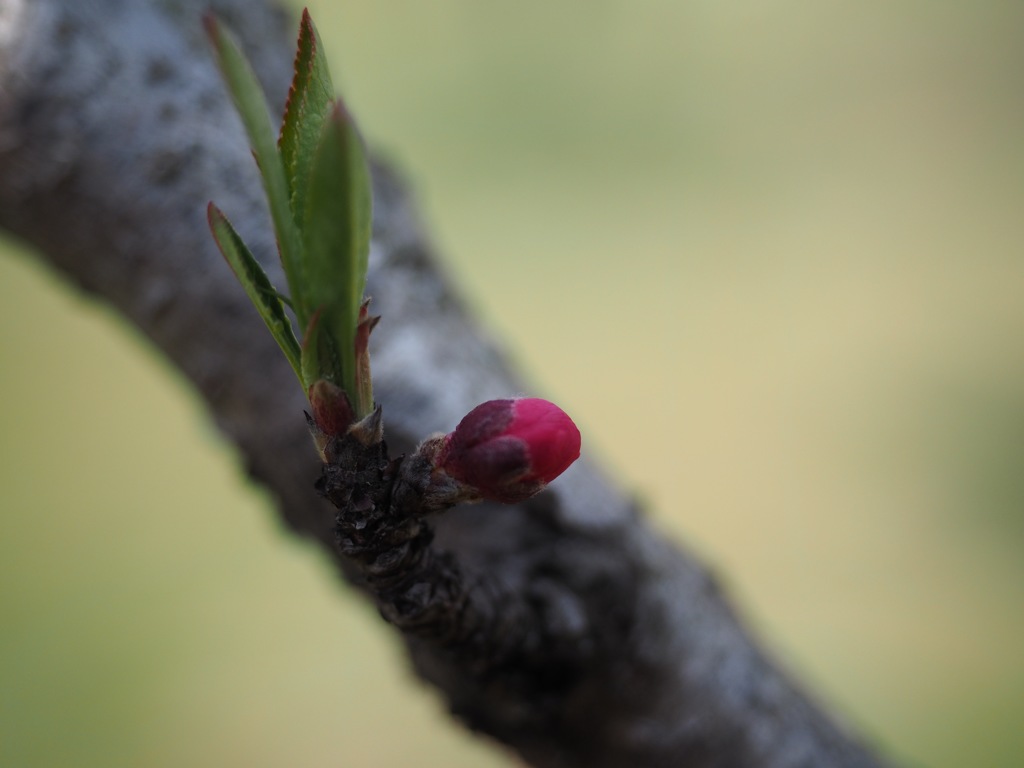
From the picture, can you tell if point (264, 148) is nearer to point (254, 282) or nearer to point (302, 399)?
point (254, 282)

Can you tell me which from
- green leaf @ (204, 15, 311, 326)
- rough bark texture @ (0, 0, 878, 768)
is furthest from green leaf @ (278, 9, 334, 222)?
rough bark texture @ (0, 0, 878, 768)

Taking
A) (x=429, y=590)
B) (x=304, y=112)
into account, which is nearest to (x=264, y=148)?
(x=304, y=112)

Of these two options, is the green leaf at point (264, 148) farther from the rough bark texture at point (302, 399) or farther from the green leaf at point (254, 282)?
the rough bark texture at point (302, 399)

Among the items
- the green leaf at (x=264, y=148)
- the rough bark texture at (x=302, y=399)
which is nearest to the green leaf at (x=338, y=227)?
the green leaf at (x=264, y=148)

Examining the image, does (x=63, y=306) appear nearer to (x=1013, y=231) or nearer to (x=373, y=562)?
(x=373, y=562)

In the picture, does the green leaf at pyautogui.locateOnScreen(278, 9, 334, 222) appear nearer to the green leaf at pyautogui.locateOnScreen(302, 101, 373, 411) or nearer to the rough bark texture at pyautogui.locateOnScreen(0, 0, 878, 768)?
the green leaf at pyautogui.locateOnScreen(302, 101, 373, 411)
